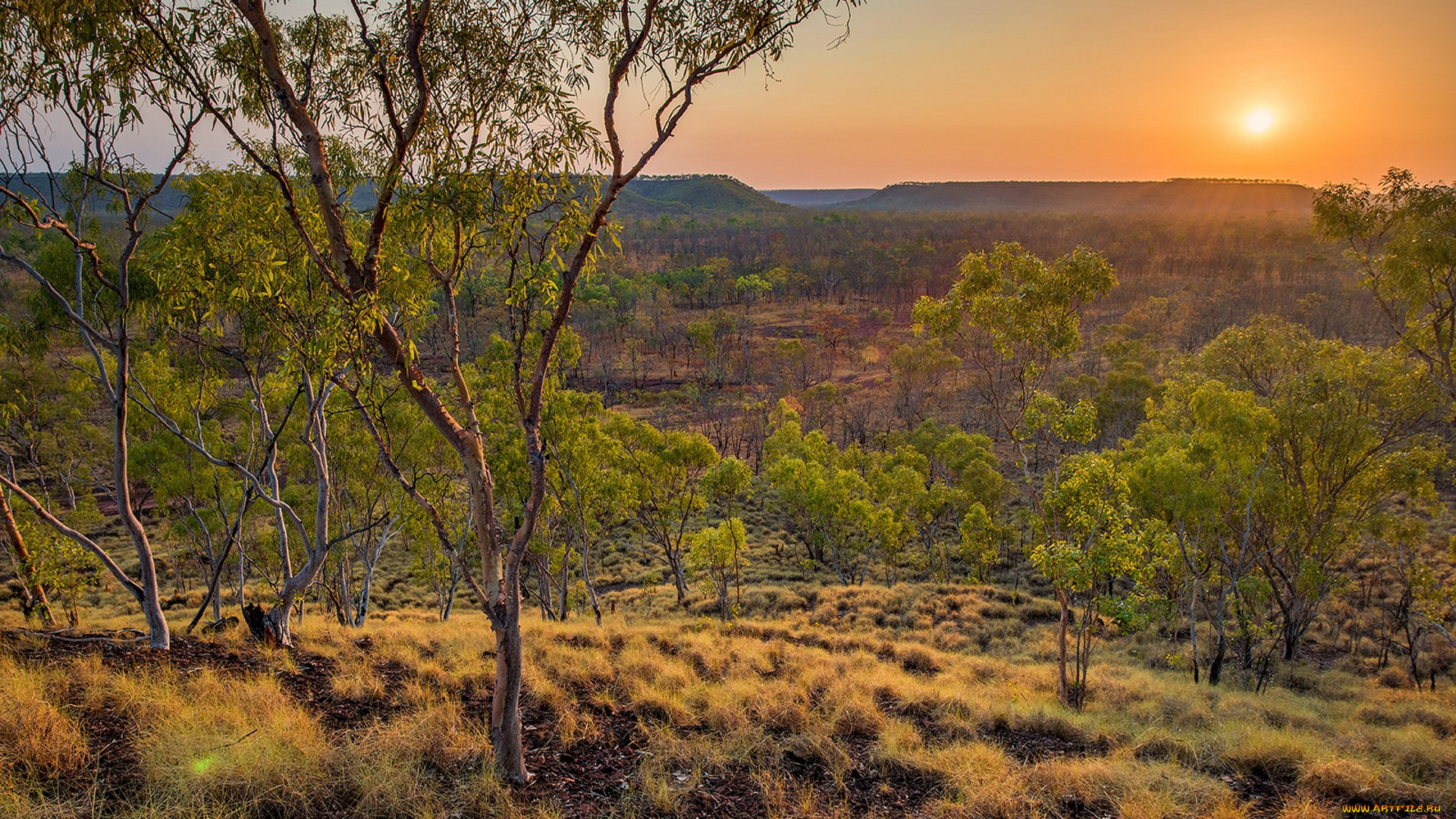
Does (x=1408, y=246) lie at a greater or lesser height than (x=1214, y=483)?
greater

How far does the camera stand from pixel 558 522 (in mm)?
24609

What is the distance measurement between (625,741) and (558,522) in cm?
1777

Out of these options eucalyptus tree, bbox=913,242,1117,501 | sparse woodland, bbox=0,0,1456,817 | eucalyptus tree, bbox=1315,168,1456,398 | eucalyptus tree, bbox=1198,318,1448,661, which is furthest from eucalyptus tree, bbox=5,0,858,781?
eucalyptus tree, bbox=1198,318,1448,661

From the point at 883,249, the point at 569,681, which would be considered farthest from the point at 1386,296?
the point at 883,249

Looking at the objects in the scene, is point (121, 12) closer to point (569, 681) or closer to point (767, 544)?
point (569, 681)

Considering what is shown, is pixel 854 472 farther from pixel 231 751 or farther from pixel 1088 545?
pixel 231 751

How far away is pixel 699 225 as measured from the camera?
196250 mm

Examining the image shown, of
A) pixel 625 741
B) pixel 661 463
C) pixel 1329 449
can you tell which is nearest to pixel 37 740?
pixel 625 741

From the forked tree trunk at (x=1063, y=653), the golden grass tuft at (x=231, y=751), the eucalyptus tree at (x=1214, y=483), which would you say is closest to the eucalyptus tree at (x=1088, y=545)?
the forked tree trunk at (x=1063, y=653)

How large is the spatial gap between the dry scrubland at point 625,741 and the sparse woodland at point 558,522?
0.06m

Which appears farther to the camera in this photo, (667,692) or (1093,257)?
(1093,257)

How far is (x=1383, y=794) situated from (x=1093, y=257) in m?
8.79

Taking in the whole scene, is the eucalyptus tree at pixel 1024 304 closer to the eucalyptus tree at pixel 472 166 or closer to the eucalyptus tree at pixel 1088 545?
the eucalyptus tree at pixel 1088 545

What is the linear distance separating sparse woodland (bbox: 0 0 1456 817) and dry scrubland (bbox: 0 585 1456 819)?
0.06 metres
